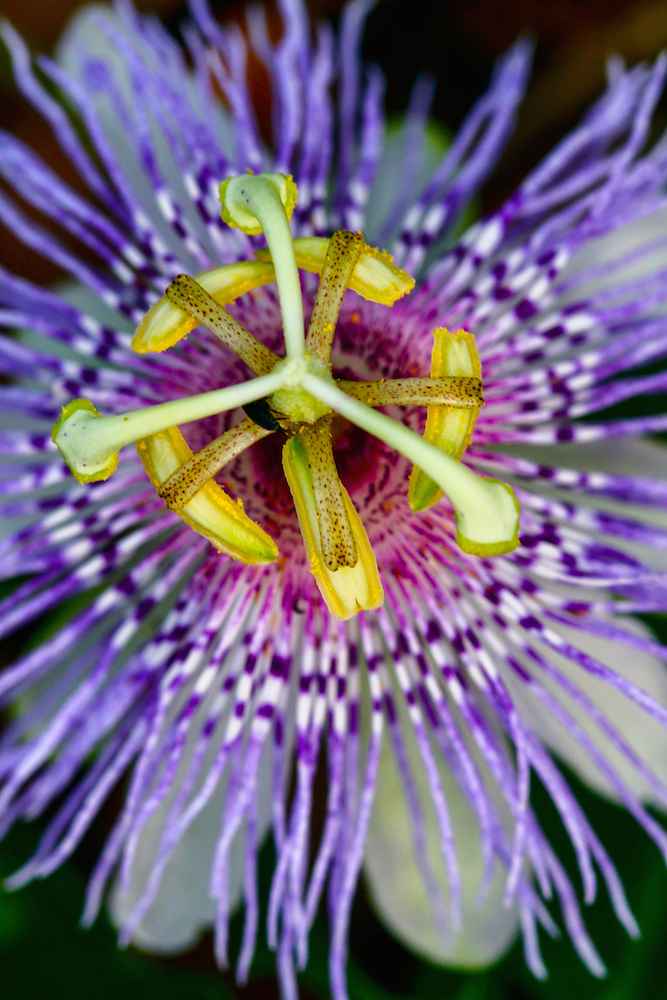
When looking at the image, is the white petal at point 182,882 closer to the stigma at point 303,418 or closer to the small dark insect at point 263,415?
the stigma at point 303,418

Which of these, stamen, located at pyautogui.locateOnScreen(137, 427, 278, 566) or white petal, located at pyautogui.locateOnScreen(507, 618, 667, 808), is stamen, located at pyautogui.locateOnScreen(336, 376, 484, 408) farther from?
white petal, located at pyautogui.locateOnScreen(507, 618, 667, 808)

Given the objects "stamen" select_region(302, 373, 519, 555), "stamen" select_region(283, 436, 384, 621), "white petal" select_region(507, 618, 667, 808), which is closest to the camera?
"stamen" select_region(302, 373, 519, 555)

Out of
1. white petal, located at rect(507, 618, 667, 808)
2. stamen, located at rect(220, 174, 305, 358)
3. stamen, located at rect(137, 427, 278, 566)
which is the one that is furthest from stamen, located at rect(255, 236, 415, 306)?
white petal, located at rect(507, 618, 667, 808)

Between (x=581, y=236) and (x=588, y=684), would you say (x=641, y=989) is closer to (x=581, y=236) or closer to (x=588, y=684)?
(x=588, y=684)

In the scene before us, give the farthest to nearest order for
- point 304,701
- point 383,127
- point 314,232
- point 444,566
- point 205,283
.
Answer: point 383,127, point 314,232, point 444,566, point 304,701, point 205,283

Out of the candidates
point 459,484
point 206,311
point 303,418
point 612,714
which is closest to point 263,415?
point 303,418

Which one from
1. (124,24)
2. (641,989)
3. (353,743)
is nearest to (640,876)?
(641,989)
